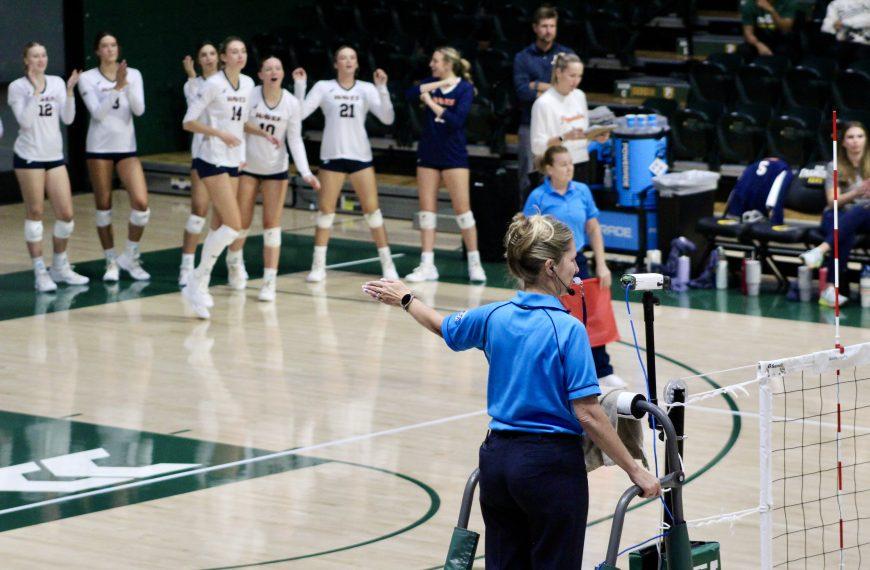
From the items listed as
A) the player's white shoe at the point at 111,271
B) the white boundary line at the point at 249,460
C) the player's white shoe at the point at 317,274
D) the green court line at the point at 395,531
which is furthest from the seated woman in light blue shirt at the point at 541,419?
the player's white shoe at the point at 111,271

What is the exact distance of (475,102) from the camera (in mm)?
16156

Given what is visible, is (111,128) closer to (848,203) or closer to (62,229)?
(62,229)

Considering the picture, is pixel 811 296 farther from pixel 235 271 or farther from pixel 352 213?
pixel 352 213

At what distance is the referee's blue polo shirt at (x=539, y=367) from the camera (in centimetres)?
441

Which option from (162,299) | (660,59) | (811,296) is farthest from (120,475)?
(660,59)

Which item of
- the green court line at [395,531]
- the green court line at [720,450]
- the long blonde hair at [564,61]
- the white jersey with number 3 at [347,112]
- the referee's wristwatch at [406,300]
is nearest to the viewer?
the referee's wristwatch at [406,300]

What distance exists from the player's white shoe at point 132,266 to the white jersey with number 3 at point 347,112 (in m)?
1.90

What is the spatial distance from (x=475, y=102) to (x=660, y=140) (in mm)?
3311

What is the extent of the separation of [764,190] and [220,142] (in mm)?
4517

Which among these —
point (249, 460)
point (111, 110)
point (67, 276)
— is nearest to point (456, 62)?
point (111, 110)

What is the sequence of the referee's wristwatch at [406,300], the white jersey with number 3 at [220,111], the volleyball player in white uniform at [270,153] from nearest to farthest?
the referee's wristwatch at [406,300] → the white jersey with number 3 at [220,111] → the volleyball player in white uniform at [270,153]

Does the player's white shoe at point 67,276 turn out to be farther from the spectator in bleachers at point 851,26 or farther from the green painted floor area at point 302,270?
the spectator in bleachers at point 851,26

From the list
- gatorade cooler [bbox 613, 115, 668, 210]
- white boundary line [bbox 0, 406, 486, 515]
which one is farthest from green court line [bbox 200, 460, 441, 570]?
gatorade cooler [bbox 613, 115, 668, 210]

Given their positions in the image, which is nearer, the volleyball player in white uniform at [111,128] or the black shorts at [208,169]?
the black shorts at [208,169]
